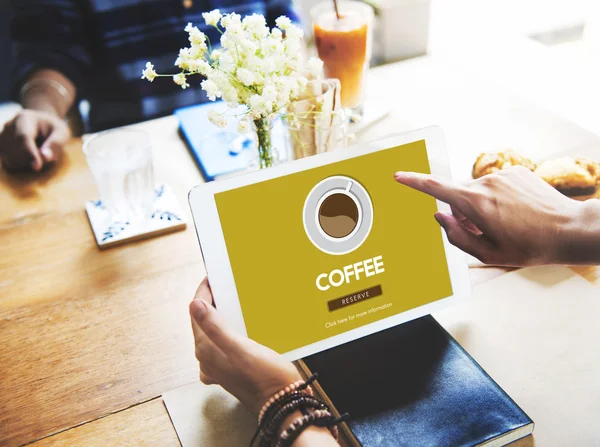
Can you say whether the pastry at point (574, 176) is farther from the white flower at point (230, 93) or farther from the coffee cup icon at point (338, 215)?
the white flower at point (230, 93)

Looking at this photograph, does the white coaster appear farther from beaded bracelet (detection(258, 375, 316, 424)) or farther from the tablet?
beaded bracelet (detection(258, 375, 316, 424))

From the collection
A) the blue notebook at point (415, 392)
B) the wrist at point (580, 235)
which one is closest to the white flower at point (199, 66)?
the blue notebook at point (415, 392)

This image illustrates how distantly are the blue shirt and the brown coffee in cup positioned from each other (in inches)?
47.6

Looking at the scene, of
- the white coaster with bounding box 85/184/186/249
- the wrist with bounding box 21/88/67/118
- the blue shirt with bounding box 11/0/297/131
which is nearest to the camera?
the white coaster with bounding box 85/184/186/249

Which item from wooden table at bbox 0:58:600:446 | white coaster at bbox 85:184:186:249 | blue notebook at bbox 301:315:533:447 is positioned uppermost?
white coaster at bbox 85:184:186:249

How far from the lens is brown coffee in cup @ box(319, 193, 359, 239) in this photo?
0.78 metres

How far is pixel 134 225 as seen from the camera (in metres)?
1.10

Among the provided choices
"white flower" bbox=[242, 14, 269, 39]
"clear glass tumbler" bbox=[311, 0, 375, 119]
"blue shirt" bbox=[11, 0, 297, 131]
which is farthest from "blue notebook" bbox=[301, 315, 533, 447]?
"blue shirt" bbox=[11, 0, 297, 131]

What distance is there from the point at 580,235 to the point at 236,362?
48 cm

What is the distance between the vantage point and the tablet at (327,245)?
0.74 meters

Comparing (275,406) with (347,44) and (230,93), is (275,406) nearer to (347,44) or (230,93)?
(230,93)

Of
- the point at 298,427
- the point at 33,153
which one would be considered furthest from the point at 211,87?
the point at 33,153

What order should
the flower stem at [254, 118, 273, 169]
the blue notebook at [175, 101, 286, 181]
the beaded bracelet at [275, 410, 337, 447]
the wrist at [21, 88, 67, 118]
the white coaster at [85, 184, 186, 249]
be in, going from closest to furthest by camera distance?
the beaded bracelet at [275, 410, 337, 447] < the flower stem at [254, 118, 273, 169] < the white coaster at [85, 184, 186, 249] < the blue notebook at [175, 101, 286, 181] < the wrist at [21, 88, 67, 118]

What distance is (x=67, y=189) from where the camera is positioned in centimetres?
124
